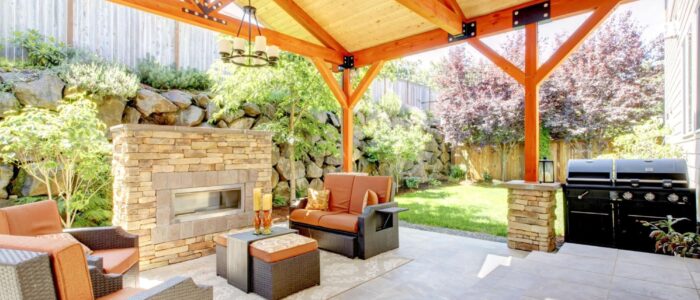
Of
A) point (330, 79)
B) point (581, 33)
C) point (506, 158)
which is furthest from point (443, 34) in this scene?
point (506, 158)

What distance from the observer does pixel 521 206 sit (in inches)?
167

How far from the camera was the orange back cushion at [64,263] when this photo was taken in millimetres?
1348

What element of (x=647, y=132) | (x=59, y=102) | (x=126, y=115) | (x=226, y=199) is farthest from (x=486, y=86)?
(x=59, y=102)

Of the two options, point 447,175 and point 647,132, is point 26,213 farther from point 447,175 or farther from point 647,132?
point 447,175

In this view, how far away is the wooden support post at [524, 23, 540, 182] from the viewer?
4145 millimetres

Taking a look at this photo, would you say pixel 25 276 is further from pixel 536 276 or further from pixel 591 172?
pixel 591 172

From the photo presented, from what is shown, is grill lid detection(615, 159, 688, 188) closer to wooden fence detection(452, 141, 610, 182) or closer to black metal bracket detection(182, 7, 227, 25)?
black metal bracket detection(182, 7, 227, 25)

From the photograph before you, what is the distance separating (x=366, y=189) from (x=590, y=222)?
2.66 meters

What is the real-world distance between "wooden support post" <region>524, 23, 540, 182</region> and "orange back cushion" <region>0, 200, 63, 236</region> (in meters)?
4.84

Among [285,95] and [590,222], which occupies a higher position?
[285,95]

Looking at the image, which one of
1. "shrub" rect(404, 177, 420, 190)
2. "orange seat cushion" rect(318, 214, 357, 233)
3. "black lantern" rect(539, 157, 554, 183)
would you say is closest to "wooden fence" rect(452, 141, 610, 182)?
"shrub" rect(404, 177, 420, 190)

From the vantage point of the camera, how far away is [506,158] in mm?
11102

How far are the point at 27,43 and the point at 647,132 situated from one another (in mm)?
9994

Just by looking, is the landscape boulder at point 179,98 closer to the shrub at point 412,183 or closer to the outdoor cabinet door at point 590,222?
the outdoor cabinet door at point 590,222
